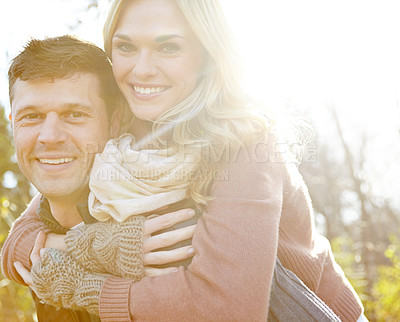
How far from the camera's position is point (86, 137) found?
256 centimetres

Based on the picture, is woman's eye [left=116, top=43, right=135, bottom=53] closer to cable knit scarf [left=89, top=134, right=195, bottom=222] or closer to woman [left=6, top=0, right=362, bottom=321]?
woman [left=6, top=0, right=362, bottom=321]

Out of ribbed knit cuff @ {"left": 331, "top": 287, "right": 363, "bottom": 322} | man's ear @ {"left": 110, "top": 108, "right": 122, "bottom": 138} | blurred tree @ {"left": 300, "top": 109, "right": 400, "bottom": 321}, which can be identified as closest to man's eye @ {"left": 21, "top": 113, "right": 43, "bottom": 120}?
man's ear @ {"left": 110, "top": 108, "right": 122, "bottom": 138}

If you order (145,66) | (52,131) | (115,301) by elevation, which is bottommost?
(115,301)

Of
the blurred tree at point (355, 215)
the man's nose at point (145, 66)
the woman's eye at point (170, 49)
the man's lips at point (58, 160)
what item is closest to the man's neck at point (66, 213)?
the man's lips at point (58, 160)

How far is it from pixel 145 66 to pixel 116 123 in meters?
0.45

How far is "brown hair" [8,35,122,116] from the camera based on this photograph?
2516 millimetres

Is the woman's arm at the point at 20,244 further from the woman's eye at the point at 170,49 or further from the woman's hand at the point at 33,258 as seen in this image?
the woman's eye at the point at 170,49

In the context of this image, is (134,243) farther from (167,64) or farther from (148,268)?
(167,64)

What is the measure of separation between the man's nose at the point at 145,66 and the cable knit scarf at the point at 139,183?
399 mm

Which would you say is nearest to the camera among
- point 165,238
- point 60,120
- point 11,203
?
point 165,238

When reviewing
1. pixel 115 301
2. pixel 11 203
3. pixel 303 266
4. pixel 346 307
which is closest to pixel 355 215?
pixel 11 203

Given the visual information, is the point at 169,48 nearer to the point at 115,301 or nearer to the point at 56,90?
the point at 56,90

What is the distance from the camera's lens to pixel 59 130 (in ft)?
8.26

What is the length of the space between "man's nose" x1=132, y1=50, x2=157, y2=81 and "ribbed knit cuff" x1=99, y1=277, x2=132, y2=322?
1.00 meters
